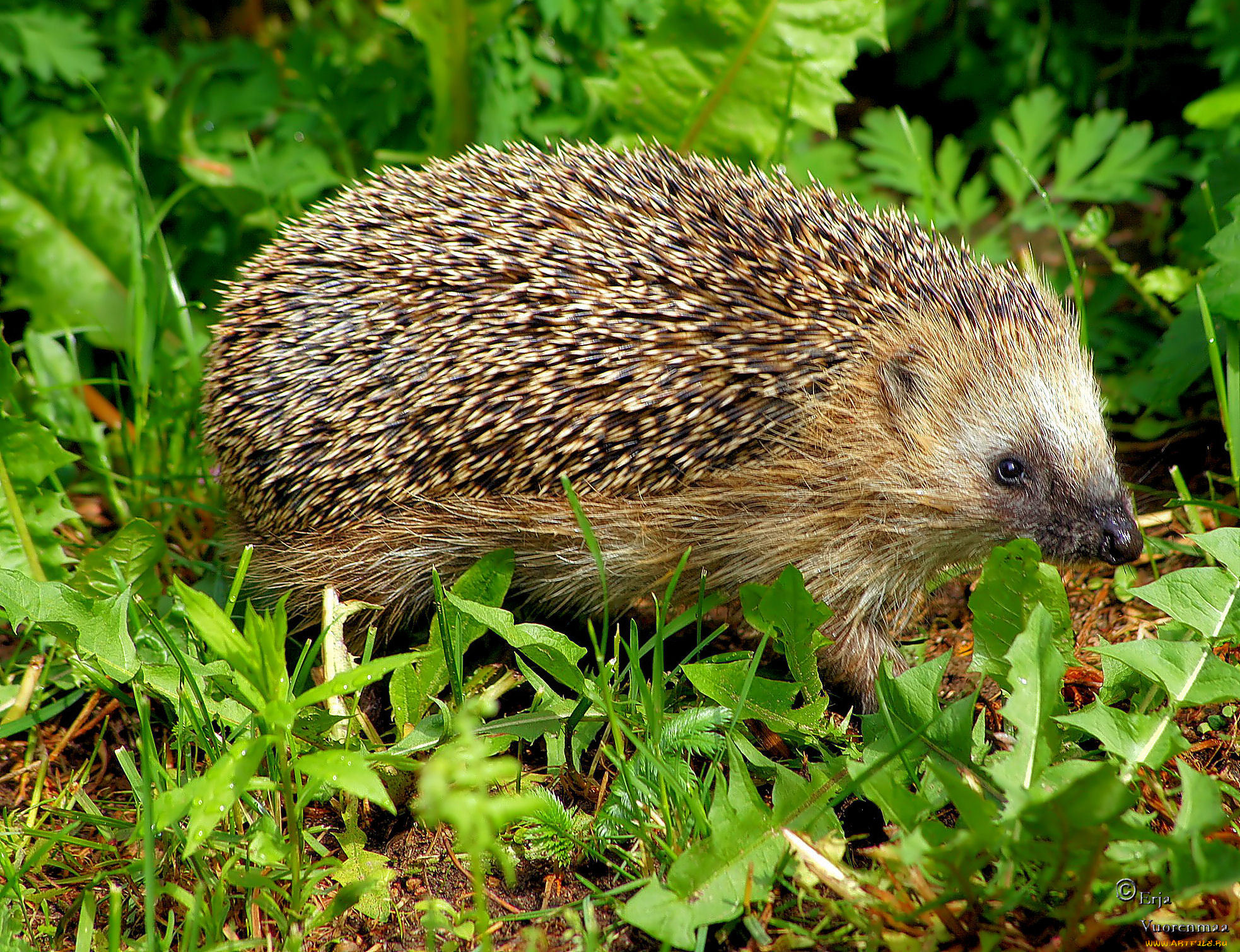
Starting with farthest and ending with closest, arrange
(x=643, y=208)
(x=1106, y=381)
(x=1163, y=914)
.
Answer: (x=1106, y=381) → (x=643, y=208) → (x=1163, y=914)

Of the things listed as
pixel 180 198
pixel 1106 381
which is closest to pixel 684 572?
pixel 1106 381

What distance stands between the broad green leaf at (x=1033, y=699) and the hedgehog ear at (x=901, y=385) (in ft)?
3.21

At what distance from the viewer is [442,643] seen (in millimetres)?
3502

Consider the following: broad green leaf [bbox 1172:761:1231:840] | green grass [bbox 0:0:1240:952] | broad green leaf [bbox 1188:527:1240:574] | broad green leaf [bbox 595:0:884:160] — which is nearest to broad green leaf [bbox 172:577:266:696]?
green grass [bbox 0:0:1240:952]

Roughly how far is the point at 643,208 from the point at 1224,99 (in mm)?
2624

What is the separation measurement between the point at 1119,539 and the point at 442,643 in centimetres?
226

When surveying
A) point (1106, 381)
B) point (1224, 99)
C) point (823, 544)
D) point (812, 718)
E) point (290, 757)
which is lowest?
point (290, 757)

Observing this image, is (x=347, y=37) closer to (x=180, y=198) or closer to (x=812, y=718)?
(x=180, y=198)

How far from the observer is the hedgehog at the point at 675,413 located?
11.9 ft

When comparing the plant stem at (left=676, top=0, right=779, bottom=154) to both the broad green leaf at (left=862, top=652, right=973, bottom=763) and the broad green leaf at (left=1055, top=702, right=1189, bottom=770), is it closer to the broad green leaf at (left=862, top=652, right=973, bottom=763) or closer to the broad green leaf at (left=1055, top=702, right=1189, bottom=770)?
the broad green leaf at (left=862, top=652, right=973, bottom=763)

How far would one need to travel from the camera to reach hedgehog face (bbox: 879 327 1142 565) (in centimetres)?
353

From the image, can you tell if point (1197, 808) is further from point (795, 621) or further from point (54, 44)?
point (54, 44)

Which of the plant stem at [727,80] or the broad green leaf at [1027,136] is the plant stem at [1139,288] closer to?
the broad green leaf at [1027,136]

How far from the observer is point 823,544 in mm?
3689
